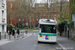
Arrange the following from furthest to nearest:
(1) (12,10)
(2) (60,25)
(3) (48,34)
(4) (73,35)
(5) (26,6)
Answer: (1) (12,10)
(5) (26,6)
(2) (60,25)
(4) (73,35)
(3) (48,34)

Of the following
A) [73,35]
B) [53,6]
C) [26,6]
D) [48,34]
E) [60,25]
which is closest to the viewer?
[48,34]

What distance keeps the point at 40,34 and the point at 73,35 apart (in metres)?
8.76

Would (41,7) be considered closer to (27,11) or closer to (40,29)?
(27,11)

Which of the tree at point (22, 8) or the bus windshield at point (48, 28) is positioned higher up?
the tree at point (22, 8)

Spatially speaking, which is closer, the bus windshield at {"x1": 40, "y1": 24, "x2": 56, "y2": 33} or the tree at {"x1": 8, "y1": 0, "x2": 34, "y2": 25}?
the bus windshield at {"x1": 40, "y1": 24, "x2": 56, "y2": 33}

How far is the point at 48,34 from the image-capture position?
56.2ft

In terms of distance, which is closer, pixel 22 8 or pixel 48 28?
pixel 48 28

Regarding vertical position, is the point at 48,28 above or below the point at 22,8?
below

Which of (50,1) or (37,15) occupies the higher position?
(50,1)

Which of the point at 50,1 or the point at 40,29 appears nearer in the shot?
the point at 40,29

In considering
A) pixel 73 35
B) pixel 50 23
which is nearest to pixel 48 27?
pixel 50 23

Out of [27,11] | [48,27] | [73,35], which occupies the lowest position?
[73,35]

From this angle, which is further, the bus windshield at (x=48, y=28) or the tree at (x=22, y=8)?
the tree at (x=22, y=8)

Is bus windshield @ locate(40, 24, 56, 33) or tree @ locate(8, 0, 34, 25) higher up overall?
tree @ locate(8, 0, 34, 25)
